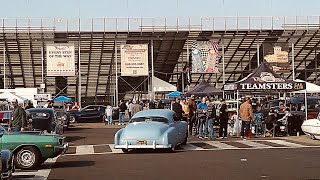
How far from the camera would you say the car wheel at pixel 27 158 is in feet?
52.0

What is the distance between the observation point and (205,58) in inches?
2216

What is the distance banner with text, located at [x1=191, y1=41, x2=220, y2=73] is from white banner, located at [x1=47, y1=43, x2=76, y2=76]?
10656 mm

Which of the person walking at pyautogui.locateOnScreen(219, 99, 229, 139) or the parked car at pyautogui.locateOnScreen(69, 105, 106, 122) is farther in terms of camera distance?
the parked car at pyautogui.locateOnScreen(69, 105, 106, 122)

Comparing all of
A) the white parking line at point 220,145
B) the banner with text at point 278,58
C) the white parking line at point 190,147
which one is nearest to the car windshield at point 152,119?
the white parking line at point 190,147

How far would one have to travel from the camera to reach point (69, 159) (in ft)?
62.9

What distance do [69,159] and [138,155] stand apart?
2.16 meters

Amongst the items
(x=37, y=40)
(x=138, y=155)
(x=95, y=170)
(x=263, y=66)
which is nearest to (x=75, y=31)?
(x=37, y=40)

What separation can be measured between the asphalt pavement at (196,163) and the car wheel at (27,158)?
1.00 ft

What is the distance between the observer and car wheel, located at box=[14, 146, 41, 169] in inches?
624

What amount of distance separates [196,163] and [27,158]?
14.4ft

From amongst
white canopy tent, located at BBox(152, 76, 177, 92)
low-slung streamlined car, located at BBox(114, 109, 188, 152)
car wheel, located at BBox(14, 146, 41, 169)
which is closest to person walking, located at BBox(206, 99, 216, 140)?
low-slung streamlined car, located at BBox(114, 109, 188, 152)

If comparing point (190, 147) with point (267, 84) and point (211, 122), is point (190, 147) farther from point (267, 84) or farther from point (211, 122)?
point (267, 84)

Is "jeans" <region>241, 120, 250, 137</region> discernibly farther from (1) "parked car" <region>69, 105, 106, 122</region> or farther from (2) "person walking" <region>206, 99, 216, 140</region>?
(1) "parked car" <region>69, 105, 106, 122</region>

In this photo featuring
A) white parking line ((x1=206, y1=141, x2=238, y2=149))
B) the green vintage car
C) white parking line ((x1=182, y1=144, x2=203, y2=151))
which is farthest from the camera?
white parking line ((x1=206, y1=141, x2=238, y2=149))
